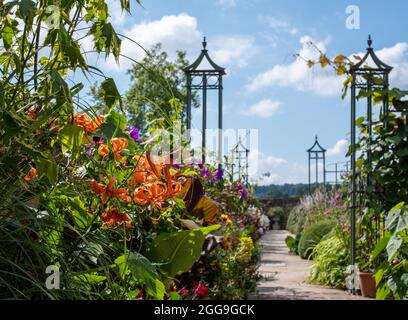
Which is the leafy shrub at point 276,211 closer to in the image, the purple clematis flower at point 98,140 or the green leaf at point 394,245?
the green leaf at point 394,245

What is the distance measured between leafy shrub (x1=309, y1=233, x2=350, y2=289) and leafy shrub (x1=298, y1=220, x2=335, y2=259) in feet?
5.90

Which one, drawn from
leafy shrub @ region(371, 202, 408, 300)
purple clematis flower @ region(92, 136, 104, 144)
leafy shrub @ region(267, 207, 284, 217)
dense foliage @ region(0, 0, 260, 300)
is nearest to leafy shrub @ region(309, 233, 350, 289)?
leafy shrub @ region(371, 202, 408, 300)

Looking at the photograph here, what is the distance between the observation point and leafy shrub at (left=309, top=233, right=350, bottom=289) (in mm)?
6359

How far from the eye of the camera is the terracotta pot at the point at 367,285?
552cm

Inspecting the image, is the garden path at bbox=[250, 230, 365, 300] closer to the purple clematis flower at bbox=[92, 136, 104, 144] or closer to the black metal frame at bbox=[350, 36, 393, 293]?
the black metal frame at bbox=[350, 36, 393, 293]

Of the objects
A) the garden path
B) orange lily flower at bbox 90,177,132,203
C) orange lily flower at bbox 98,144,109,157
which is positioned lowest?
the garden path

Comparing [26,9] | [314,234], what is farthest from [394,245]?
[314,234]

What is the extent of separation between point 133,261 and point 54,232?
0.26 metres

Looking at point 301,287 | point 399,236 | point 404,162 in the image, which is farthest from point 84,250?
point 301,287

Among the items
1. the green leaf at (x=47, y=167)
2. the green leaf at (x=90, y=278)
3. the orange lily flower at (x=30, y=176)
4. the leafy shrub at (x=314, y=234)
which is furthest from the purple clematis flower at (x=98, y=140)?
the leafy shrub at (x=314, y=234)

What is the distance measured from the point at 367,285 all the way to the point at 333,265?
99cm

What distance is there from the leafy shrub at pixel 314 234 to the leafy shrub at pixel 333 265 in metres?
1.80
